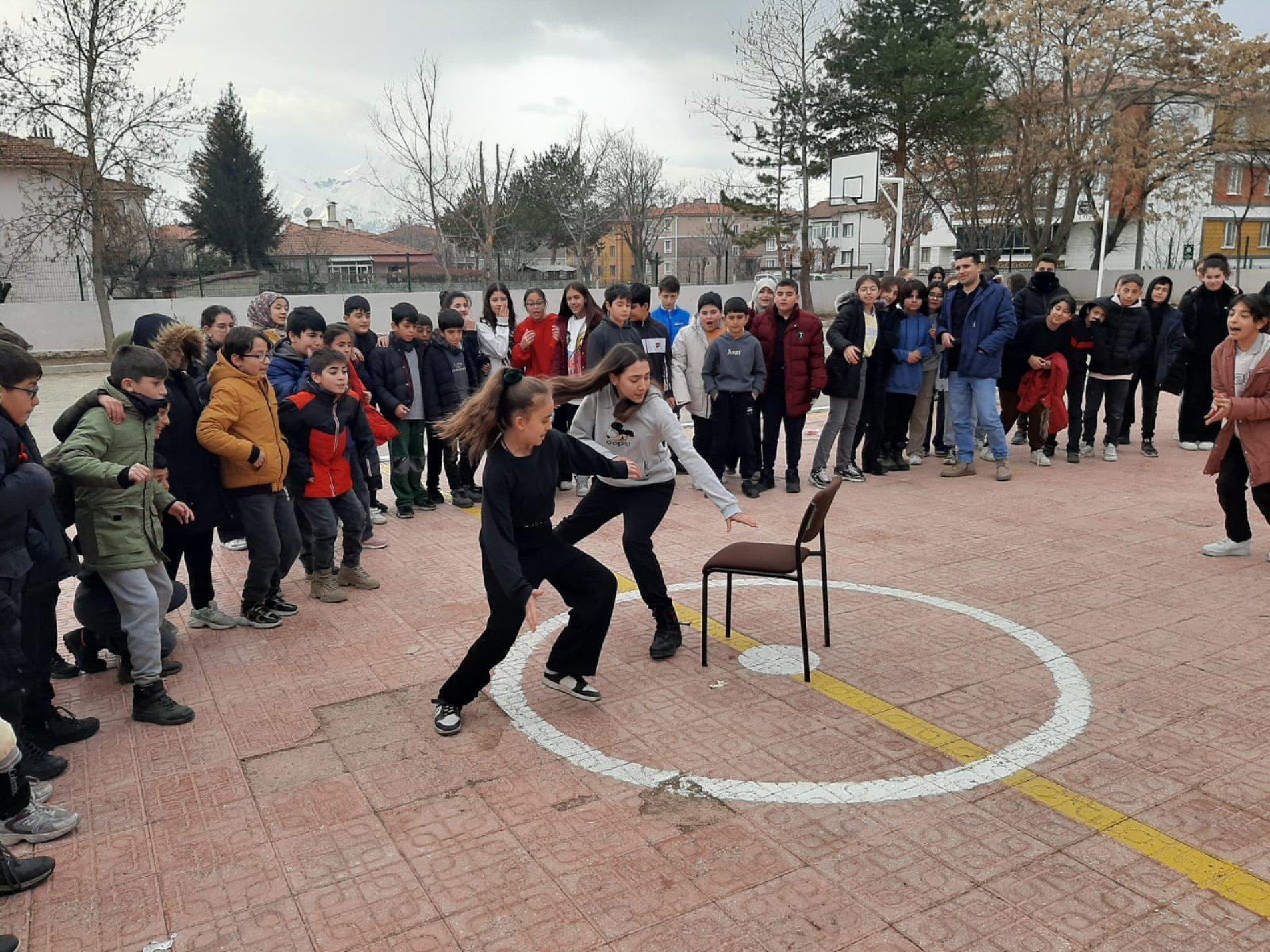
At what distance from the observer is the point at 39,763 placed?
13.1 ft

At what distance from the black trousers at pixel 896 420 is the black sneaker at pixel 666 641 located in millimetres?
5576

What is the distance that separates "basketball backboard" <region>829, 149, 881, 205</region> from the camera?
77.8 ft

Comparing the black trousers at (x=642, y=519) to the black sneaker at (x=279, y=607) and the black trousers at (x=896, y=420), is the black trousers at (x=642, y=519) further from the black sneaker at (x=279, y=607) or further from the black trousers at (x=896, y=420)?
the black trousers at (x=896, y=420)

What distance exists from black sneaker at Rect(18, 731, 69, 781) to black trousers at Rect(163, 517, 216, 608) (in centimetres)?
135

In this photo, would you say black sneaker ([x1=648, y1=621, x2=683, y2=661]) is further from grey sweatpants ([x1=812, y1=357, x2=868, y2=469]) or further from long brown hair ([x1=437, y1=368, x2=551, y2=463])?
grey sweatpants ([x1=812, y1=357, x2=868, y2=469])

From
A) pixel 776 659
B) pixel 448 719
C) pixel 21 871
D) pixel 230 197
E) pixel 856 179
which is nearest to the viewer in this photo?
pixel 21 871

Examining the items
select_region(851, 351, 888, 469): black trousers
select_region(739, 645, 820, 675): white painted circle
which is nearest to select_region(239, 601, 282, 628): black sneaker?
select_region(739, 645, 820, 675): white painted circle

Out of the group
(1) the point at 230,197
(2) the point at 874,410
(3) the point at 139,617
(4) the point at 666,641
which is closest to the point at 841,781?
(4) the point at 666,641

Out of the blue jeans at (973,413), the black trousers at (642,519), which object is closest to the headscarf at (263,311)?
the black trousers at (642,519)

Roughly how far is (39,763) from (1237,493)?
738cm

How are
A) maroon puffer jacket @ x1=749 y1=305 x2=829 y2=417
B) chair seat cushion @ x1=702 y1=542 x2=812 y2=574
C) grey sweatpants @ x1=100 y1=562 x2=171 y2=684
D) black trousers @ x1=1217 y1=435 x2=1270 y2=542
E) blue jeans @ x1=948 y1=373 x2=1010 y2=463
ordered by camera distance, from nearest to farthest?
grey sweatpants @ x1=100 y1=562 x2=171 y2=684 → chair seat cushion @ x1=702 y1=542 x2=812 y2=574 → black trousers @ x1=1217 y1=435 x2=1270 y2=542 → maroon puffer jacket @ x1=749 y1=305 x2=829 y2=417 → blue jeans @ x1=948 y1=373 x2=1010 y2=463

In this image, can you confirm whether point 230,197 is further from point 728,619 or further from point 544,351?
point 728,619

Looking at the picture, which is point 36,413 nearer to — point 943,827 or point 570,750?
point 570,750

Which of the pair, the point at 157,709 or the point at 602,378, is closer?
the point at 157,709
